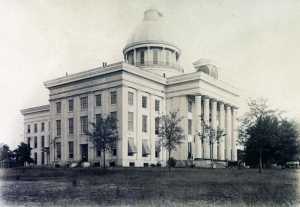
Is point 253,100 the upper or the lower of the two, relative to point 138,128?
upper

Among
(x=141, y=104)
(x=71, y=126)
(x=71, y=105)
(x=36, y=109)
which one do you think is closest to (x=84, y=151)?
(x=71, y=126)

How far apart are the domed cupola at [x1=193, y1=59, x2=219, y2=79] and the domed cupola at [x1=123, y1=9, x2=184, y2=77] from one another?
364cm

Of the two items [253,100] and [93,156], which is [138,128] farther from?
[253,100]

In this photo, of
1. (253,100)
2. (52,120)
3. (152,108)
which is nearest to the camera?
(253,100)

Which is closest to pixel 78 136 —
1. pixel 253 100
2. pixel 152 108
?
pixel 152 108

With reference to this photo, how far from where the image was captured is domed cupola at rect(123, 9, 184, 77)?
56125mm

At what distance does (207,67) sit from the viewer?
55.7 meters

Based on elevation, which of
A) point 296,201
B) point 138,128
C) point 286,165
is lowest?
point 286,165

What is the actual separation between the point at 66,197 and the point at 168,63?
4525 cm

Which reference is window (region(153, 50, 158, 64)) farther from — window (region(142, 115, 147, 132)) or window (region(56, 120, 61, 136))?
window (region(56, 120, 61, 136))

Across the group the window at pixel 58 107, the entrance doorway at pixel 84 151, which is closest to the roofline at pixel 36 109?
the window at pixel 58 107

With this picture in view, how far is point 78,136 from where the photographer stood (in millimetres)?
47750

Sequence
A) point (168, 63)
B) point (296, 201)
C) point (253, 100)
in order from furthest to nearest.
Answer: point (168, 63), point (253, 100), point (296, 201)

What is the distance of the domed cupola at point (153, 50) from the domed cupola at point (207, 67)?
11.9ft
